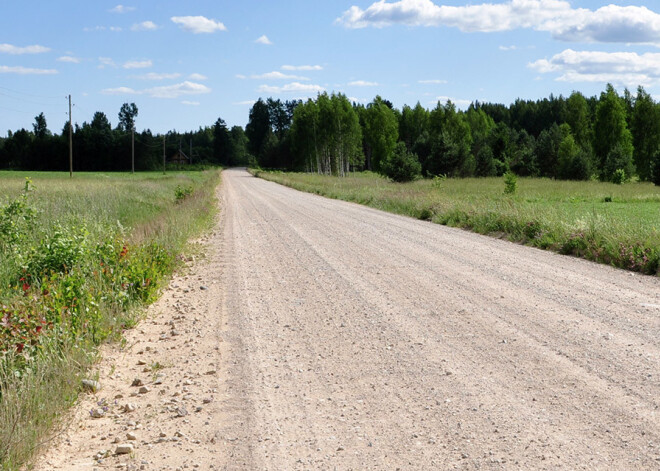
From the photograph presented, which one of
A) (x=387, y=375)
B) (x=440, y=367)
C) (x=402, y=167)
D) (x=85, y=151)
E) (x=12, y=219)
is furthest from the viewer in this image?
(x=85, y=151)

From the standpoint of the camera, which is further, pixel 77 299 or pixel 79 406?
pixel 77 299

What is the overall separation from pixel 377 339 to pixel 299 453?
2697mm

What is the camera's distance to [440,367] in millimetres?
5613

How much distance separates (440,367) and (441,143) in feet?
207

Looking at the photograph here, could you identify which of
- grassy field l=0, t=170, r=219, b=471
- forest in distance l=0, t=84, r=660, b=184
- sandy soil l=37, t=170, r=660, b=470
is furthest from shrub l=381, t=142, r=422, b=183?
sandy soil l=37, t=170, r=660, b=470

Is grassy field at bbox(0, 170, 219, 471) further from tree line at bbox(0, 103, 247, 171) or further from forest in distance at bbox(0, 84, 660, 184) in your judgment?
tree line at bbox(0, 103, 247, 171)

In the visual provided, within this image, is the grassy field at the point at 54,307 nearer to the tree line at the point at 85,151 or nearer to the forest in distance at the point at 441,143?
the forest in distance at the point at 441,143

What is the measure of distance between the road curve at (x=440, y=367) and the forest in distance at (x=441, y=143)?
44.9 metres

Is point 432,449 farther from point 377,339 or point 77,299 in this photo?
point 77,299

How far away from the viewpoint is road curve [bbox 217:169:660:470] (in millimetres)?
4008

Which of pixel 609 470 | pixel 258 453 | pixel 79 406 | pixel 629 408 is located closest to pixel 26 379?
pixel 79 406

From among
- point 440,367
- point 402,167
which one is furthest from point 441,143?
point 440,367

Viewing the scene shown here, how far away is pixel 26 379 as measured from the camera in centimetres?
498

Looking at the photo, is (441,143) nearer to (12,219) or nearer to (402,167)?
(402,167)
